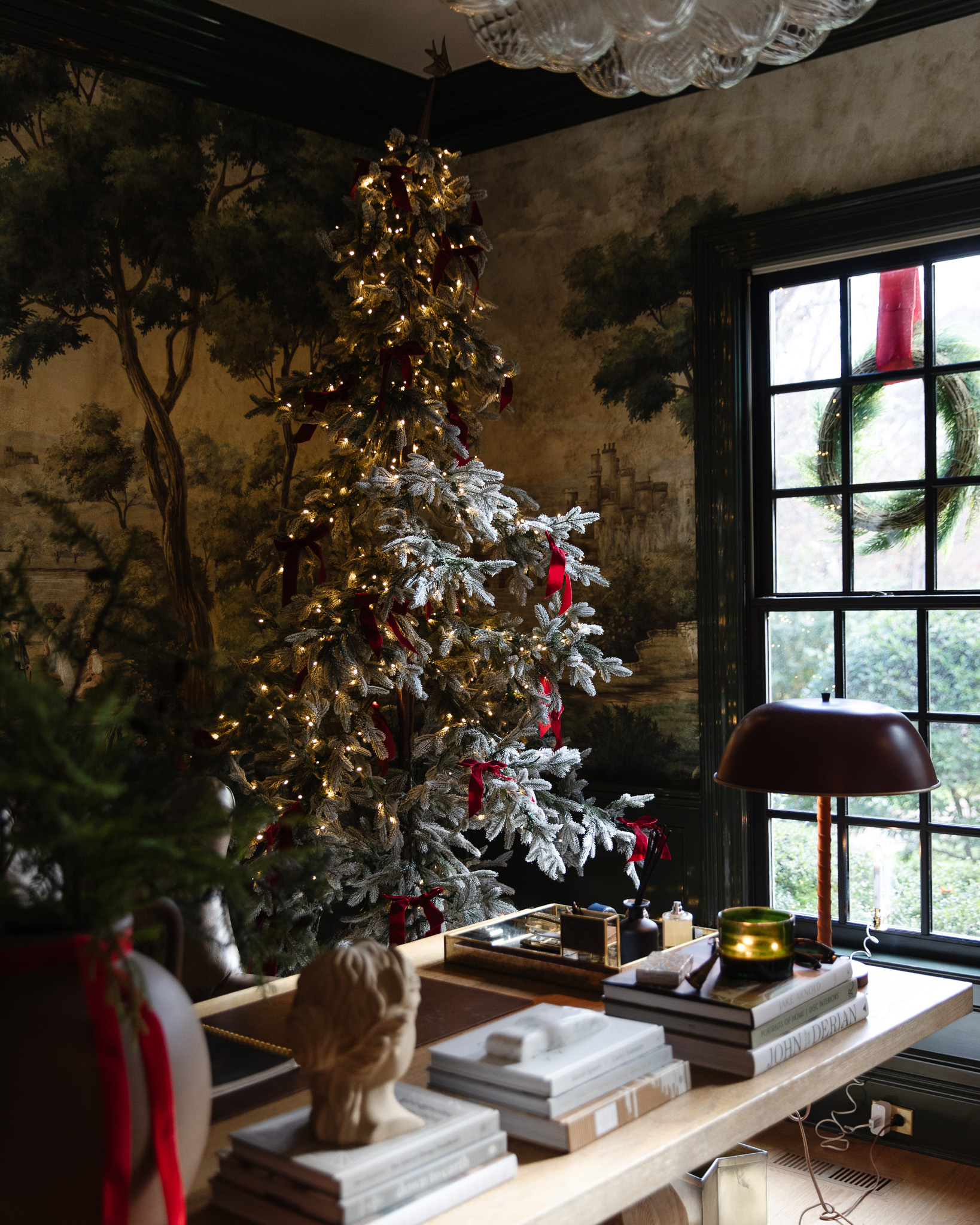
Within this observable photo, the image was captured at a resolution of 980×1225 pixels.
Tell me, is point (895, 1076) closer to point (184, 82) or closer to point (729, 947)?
point (729, 947)

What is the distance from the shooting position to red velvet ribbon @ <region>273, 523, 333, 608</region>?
374cm

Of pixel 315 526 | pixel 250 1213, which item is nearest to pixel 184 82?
pixel 315 526

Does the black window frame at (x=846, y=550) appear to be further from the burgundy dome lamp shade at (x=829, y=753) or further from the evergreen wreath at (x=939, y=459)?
the burgundy dome lamp shade at (x=829, y=753)

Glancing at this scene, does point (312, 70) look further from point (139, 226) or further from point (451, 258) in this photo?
point (451, 258)

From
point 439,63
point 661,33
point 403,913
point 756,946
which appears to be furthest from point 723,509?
point 661,33

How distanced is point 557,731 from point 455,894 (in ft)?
2.04

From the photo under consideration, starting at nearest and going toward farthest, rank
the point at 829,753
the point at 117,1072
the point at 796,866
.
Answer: the point at 117,1072
the point at 829,753
the point at 796,866

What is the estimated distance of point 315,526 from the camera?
3791 millimetres

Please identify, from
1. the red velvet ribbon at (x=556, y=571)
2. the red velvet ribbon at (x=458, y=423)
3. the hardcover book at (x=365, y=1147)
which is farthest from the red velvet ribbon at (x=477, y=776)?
the hardcover book at (x=365, y=1147)

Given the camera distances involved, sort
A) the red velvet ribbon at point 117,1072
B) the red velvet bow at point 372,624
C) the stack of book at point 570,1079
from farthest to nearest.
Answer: the red velvet bow at point 372,624 → the stack of book at point 570,1079 → the red velvet ribbon at point 117,1072

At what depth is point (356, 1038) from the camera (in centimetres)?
134

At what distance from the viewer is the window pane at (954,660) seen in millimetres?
3705

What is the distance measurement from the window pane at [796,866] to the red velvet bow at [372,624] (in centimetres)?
151

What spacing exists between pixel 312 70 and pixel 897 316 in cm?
236
